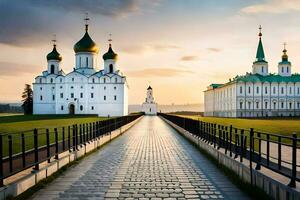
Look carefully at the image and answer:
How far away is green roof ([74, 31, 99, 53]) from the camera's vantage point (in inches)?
3610

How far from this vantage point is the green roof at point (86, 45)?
3610 inches

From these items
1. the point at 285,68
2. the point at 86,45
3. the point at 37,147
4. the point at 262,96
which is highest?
the point at 86,45

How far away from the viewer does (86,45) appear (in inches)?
3612

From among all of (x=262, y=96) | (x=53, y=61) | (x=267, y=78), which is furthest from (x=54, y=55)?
(x=267, y=78)

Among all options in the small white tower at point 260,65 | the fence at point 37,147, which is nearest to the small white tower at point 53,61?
the small white tower at point 260,65

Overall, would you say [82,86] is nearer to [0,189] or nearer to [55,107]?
[55,107]

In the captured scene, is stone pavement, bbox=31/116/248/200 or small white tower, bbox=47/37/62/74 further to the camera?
small white tower, bbox=47/37/62/74

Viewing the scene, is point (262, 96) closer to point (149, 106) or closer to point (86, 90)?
point (86, 90)

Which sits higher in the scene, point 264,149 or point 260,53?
point 260,53

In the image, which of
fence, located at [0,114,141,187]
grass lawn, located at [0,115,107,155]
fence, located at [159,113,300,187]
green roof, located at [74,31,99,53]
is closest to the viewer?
fence, located at [159,113,300,187]

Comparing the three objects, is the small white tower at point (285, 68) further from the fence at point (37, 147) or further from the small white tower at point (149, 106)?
the fence at point (37, 147)

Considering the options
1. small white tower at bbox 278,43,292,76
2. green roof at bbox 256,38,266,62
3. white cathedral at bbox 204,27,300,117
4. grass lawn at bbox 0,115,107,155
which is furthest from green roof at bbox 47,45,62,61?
small white tower at bbox 278,43,292,76

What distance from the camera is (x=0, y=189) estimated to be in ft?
21.3

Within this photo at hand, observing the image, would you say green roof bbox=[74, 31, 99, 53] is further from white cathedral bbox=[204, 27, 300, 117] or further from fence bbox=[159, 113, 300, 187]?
fence bbox=[159, 113, 300, 187]
